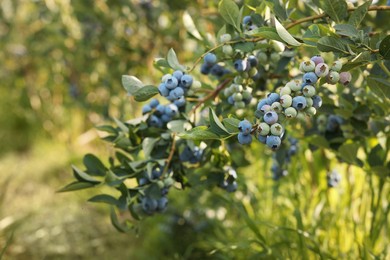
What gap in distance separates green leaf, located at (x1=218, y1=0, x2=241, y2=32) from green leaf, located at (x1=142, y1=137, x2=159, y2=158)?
0.35m

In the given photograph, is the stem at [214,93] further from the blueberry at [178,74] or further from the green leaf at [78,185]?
the green leaf at [78,185]

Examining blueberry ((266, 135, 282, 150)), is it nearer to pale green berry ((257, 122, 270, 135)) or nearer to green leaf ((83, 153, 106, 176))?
pale green berry ((257, 122, 270, 135))

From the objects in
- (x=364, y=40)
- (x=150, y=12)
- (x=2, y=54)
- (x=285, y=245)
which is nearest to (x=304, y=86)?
(x=364, y=40)

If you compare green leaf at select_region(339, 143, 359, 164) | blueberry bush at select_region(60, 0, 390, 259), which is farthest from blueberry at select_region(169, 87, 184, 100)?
green leaf at select_region(339, 143, 359, 164)

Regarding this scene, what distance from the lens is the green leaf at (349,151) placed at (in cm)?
136

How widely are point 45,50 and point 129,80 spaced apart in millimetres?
2284

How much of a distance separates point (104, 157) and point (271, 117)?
106 inches

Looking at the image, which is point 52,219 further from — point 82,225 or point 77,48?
point 77,48

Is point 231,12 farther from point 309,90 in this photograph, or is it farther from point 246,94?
point 309,90

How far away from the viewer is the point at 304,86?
0.96 meters

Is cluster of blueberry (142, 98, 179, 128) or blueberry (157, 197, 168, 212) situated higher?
cluster of blueberry (142, 98, 179, 128)

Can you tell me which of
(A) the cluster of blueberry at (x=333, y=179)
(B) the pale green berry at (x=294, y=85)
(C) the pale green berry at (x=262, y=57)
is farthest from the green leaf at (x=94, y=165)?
(A) the cluster of blueberry at (x=333, y=179)

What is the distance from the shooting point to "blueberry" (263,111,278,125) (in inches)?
36.1

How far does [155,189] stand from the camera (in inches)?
50.4
